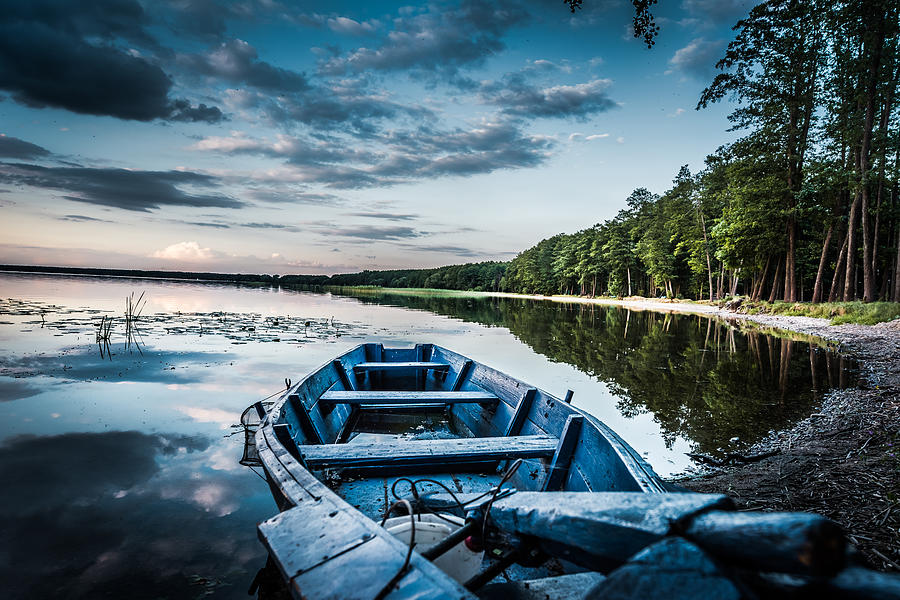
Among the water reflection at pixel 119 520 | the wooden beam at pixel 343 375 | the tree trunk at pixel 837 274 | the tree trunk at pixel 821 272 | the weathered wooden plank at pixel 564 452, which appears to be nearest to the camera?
the water reflection at pixel 119 520

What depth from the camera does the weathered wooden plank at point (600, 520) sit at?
1340 mm

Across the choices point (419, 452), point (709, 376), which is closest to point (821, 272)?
point (709, 376)

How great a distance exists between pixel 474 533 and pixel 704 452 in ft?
18.9

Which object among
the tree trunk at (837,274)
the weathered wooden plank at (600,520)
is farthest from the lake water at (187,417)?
the tree trunk at (837,274)

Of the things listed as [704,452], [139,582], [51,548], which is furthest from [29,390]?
[704,452]

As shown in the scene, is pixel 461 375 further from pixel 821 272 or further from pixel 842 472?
pixel 821 272

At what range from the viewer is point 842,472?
4754mm

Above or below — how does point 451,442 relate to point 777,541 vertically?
below

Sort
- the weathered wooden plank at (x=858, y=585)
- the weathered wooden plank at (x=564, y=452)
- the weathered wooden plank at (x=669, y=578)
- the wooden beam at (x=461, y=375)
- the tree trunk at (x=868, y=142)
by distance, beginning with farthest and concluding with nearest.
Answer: the tree trunk at (x=868, y=142) → the wooden beam at (x=461, y=375) → the weathered wooden plank at (x=564, y=452) → the weathered wooden plank at (x=669, y=578) → the weathered wooden plank at (x=858, y=585)

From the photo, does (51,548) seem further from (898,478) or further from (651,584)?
(898,478)

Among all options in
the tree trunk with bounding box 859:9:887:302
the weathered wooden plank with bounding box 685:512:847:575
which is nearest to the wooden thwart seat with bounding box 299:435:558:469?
the weathered wooden plank with bounding box 685:512:847:575

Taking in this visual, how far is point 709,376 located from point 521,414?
8.77 m

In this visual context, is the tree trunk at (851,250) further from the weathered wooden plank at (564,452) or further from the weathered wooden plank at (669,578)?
the weathered wooden plank at (669,578)

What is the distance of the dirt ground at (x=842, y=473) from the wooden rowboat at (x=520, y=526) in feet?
6.56
